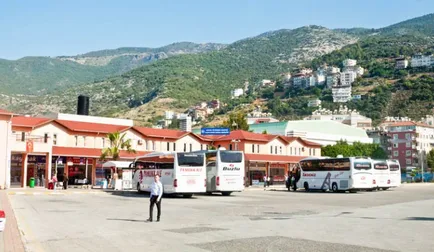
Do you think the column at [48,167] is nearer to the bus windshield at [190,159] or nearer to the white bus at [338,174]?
the bus windshield at [190,159]

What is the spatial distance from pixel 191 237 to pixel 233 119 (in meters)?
88.1

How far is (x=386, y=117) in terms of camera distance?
176 metres

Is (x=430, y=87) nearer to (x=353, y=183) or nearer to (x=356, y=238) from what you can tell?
(x=353, y=183)

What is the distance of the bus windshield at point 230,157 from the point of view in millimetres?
37844

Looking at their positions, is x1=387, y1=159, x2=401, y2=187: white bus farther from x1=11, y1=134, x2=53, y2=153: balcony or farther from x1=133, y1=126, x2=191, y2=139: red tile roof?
x1=11, y1=134, x2=53, y2=153: balcony

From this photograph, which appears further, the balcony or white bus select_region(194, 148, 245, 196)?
the balcony

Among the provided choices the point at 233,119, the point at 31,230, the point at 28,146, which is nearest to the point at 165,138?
the point at 28,146

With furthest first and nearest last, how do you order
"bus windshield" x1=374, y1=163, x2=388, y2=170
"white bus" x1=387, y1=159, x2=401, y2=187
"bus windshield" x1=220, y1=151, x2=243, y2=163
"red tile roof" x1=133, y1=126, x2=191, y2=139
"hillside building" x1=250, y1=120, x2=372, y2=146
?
"hillside building" x1=250, y1=120, x2=372, y2=146
"red tile roof" x1=133, y1=126, x2=191, y2=139
"white bus" x1=387, y1=159, x2=401, y2=187
"bus windshield" x1=374, y1=163, x2=388, y2=170
"bus windshield" x1=220, y1=151, x2=243, y2=163

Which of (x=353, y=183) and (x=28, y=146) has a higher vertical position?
(x=28, y=146)

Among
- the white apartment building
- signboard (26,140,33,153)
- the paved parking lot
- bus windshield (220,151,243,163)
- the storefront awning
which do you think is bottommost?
the paved parking lot

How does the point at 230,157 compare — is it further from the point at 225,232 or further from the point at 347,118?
the point at 347,118

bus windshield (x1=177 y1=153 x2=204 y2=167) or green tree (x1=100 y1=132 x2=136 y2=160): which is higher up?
green tree (x1=100 y1=132 x2=136 y2=160)

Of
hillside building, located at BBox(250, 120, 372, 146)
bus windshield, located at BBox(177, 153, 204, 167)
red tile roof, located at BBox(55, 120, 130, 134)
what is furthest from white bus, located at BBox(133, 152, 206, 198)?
hillside building, located at BBox(250, 120, 372, 146)

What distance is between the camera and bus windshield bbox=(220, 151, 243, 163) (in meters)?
37.8
